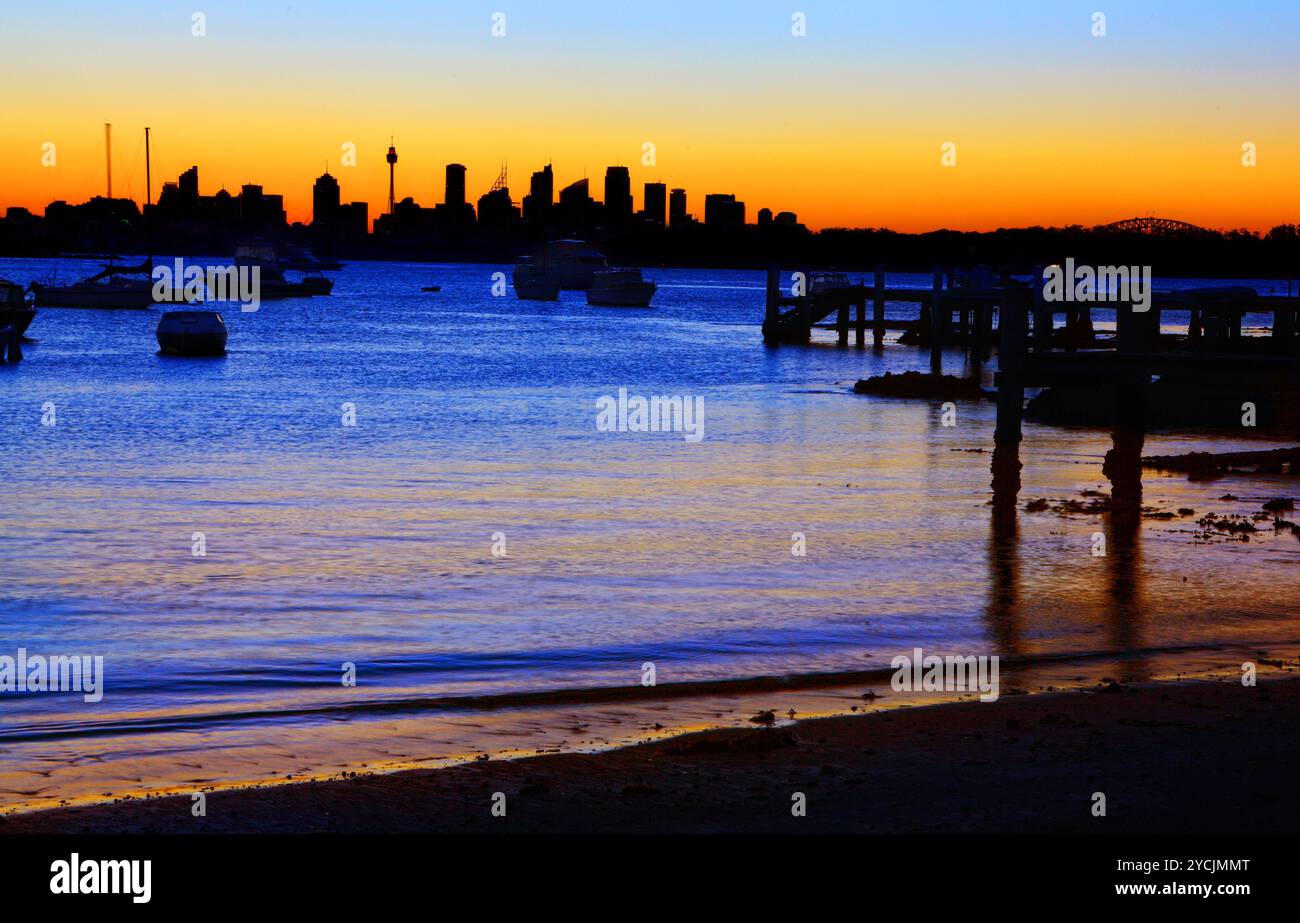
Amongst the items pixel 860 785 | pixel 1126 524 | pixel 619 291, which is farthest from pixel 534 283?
pixel 860 785

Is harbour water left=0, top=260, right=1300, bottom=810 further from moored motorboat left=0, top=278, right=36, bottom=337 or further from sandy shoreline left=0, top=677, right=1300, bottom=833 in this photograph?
moored motorboat left=0, top=278, right=36, bottom=337

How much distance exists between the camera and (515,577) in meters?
18.1

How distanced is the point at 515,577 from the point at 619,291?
5315 inches

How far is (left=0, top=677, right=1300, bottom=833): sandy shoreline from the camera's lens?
8164 millimetres

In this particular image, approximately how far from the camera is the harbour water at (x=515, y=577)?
37.9ft

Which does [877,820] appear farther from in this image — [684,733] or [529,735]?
[529,735]

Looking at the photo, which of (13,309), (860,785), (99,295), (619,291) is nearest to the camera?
(860,785)

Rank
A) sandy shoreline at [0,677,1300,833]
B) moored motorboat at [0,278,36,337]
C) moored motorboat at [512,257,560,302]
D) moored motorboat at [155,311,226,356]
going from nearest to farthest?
sandy shoreline at [0,677,1300,833] → moored motorboat at [0,278,36,337] → moored motorboat at [155,311,226,356] → moored motorboat at [512,257,560,302]

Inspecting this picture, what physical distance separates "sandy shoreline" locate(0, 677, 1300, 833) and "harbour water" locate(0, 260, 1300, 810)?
94cm

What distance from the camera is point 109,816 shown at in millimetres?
8617

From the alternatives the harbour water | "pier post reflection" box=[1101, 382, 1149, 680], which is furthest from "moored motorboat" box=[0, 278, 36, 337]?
"pier post reflection" box=[1101, 382, 1149, 680]

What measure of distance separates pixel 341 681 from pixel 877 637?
16.5 ft

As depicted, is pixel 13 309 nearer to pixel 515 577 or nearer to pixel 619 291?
pixel 515 577
